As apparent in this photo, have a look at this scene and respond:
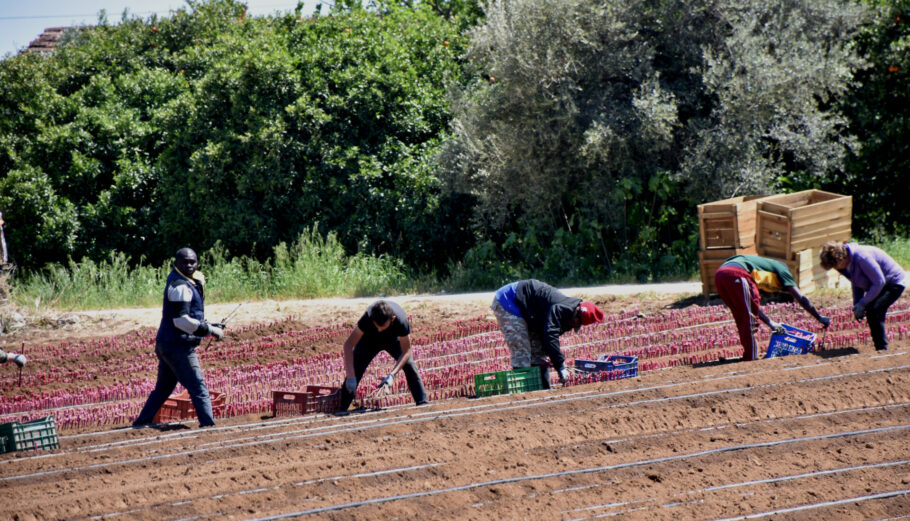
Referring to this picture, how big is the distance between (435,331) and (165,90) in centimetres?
1141

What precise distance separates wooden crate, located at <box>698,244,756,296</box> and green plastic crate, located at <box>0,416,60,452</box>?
8446 mm

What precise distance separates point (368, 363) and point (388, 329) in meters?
0.43

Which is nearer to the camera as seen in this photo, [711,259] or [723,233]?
[723,233]

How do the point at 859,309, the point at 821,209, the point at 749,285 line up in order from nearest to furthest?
the point at 859,309
the point at 749,285
the point at 821,209

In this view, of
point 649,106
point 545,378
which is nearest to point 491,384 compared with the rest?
point 545,378

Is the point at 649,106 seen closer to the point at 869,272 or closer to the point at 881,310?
the point at 881,310

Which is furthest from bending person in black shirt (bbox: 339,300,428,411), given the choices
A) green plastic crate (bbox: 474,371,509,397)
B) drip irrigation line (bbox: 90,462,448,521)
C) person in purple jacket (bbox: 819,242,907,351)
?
person in purple jacket (bbox: 819,242,907,351)

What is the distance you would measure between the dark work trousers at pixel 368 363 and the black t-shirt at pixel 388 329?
66 millimetres

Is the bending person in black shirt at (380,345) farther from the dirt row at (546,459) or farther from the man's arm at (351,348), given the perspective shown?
the dirt row at (546,459)

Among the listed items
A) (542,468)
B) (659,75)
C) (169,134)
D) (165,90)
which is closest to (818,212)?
(659,75)

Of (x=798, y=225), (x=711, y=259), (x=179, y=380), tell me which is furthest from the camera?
(x=711, y=259)

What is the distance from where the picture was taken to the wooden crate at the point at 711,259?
12.2 m

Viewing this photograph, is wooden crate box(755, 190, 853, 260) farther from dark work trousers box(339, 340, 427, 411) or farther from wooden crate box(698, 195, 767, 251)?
dark work trousers box(339, 340, 427, 411)

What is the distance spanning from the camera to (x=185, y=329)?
7578mm
